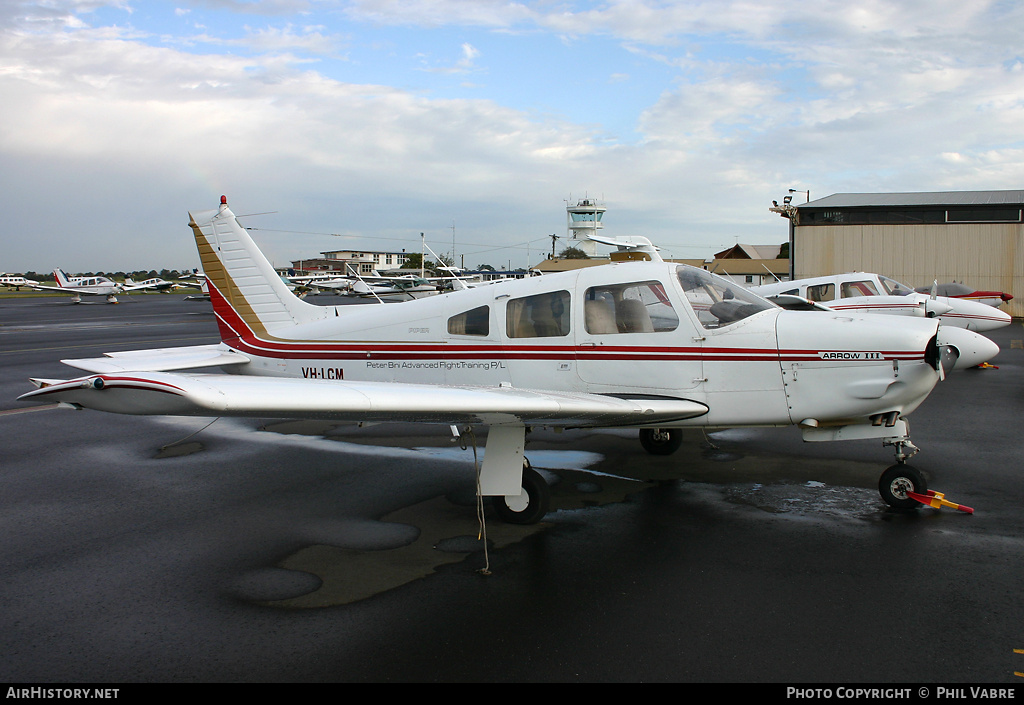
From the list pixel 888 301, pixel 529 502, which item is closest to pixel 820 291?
pixel 888 301

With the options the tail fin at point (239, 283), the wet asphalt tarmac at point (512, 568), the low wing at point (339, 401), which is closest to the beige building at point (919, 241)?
the wet asphalt tarmac at point (512, 568)

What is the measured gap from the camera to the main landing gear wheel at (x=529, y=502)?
575 centimetres

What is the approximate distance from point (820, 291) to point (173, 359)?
47.4ft

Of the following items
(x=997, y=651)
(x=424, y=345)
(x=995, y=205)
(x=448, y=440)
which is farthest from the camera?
(x=995, y=205)

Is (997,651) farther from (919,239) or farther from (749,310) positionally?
(919,239)

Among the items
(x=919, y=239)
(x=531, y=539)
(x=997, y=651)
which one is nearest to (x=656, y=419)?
(x=531, y=539)

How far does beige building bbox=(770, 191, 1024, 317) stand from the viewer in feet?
105

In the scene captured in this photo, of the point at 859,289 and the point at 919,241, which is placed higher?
the point at 919,241

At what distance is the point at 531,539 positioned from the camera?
5449mm

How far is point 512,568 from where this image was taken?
4879mm

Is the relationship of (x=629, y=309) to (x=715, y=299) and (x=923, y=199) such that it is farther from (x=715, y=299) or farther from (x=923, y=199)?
(x=923, y=199)

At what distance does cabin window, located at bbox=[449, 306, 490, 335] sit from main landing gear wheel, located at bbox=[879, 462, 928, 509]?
3.90m

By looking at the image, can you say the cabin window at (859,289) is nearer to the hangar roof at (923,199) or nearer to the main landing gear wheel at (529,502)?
the main landing gear wheel at (529,502)
